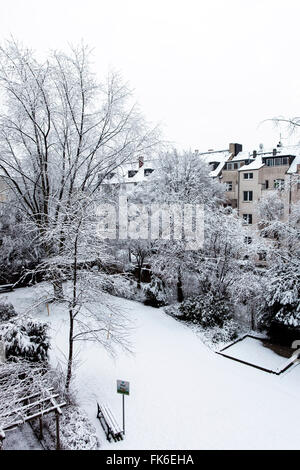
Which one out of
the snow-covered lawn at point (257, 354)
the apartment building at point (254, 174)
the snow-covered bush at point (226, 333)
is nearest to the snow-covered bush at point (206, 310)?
the snow-covered bush at point (226, 333)

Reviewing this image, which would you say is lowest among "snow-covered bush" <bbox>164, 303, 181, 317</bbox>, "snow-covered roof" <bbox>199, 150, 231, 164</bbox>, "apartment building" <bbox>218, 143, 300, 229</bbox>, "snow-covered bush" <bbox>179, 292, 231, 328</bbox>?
"snow-covered bush" <bbox>164, 303, 181, 317</bbox>

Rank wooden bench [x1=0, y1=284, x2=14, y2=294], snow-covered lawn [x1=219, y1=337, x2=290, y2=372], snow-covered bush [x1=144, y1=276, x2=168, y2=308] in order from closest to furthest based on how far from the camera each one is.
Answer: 1. snow-covered lawn [x1=219, y1=337, x2=290, y2=372]
2. snow-covered bush [x1=144, y1=276, x2=168, y2=308]
3. wooden bench [x1=0, y1=284, x2=14, y2=294]

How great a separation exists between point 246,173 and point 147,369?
2433 centimetres

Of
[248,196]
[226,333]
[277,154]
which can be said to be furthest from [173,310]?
[277,154]

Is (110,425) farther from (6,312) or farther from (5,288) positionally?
(5,288)

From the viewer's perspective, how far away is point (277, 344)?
14.8 m

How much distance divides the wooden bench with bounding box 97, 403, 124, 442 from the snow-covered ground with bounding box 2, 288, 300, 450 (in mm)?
151

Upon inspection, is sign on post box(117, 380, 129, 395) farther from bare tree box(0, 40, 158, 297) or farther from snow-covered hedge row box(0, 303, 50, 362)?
bare tree box(0, 40, 158, 297)

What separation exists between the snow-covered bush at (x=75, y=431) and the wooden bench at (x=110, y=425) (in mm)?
329

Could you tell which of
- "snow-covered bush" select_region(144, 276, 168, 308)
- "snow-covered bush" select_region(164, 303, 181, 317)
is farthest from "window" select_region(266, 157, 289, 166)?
"snow-covered bush" select_region(164, 303, 181, 317)

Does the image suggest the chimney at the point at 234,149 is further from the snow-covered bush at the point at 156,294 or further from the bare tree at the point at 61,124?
the snow-covered bush at the point at 156,294

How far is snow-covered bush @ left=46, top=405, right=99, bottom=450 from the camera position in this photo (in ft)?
26.0

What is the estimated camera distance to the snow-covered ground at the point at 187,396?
853cm
